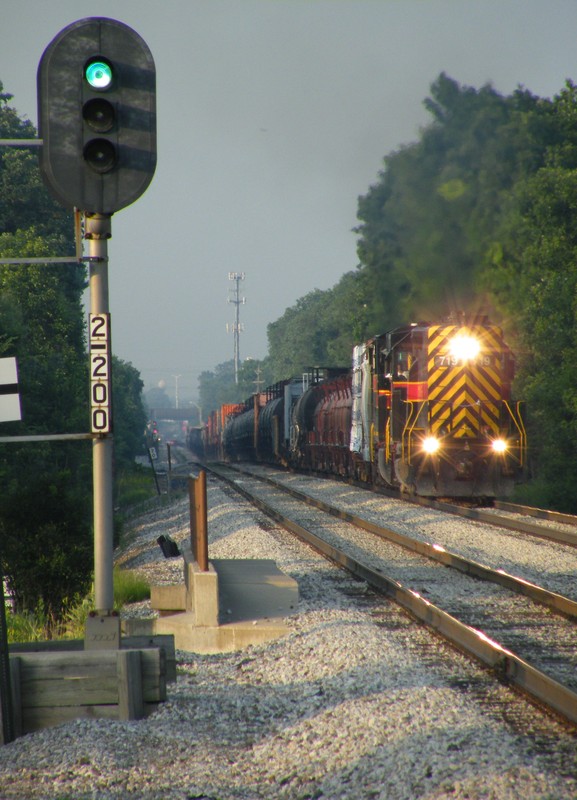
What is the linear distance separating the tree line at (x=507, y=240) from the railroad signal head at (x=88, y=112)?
20.7 m

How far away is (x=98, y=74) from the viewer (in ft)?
18.4

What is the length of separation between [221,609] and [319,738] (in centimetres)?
302

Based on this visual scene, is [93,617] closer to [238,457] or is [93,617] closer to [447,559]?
[447,559]

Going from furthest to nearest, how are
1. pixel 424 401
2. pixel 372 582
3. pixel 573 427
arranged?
pixel 573 427 → pixel 424 401 → pixel 372 582

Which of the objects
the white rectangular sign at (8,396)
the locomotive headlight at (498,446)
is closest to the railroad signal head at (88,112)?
the white rectangular sign at (8,396)

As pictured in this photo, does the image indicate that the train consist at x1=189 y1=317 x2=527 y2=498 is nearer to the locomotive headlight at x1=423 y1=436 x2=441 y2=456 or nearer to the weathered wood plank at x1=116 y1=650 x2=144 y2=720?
the locomotive headlight at x1=423 y1=436 x2=441 y2=456

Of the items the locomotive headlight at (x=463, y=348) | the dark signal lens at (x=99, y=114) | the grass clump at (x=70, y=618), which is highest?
the dark signal lens at (x=99, y=114)

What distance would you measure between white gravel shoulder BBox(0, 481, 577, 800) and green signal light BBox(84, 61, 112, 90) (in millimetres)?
3749

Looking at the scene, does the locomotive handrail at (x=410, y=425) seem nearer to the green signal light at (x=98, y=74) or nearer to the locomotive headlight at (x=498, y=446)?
the locomotive headlight at (x=498, y=446)

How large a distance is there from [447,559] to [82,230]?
7168mm

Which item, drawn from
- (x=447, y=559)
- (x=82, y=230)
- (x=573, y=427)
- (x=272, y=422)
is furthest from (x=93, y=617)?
(x=272, y=422)

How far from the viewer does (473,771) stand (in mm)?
4422

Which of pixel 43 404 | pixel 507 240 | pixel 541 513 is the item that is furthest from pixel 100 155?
pixel 507 240

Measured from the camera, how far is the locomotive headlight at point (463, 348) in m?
18.7
